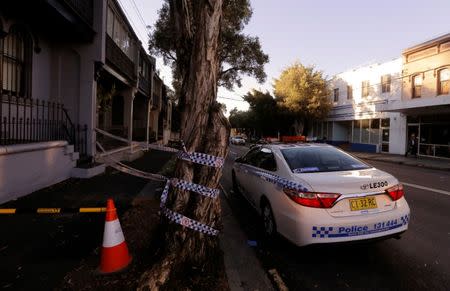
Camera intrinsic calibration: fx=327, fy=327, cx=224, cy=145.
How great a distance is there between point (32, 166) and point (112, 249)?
15.5 feet

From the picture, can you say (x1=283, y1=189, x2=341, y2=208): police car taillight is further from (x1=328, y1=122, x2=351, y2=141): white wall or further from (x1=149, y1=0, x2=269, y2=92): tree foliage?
(x1=328, y1=122, x2=351, y2=141): white wall

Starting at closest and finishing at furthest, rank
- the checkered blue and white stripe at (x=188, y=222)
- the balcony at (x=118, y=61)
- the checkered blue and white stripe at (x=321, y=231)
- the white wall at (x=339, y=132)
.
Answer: the checkered blue and white stripe at (x=188, y=222)
the checkered blue and white stripe at (x=321, y=231)
the balcony at (x=118, y=61)
the white wall at (x=339, y=132)

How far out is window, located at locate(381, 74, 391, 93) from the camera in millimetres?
26859

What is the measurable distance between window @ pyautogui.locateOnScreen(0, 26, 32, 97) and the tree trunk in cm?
684

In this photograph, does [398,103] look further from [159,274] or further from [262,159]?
[159,274]

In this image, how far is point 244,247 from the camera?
476 cm

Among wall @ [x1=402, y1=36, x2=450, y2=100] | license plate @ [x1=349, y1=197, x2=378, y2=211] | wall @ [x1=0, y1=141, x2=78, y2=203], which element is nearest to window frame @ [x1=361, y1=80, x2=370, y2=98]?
wall @ [x1=402, y1=36, x2=450, y2=100]

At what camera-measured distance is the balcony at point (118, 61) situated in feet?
39.2

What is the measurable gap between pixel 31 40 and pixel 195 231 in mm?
8576

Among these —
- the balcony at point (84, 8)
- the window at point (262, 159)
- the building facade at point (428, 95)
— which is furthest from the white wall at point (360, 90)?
the balcony at point (84, 8)

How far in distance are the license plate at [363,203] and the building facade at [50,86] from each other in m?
6.20

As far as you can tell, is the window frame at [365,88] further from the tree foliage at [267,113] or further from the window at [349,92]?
the tree foliage at [267,113]

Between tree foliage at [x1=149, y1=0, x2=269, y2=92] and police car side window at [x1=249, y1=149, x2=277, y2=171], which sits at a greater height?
tree foliage at [x1=149, y1=0, x2=269, y2=92]

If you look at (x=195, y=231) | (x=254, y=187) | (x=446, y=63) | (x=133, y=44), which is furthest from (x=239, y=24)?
(x=195, y=231)
